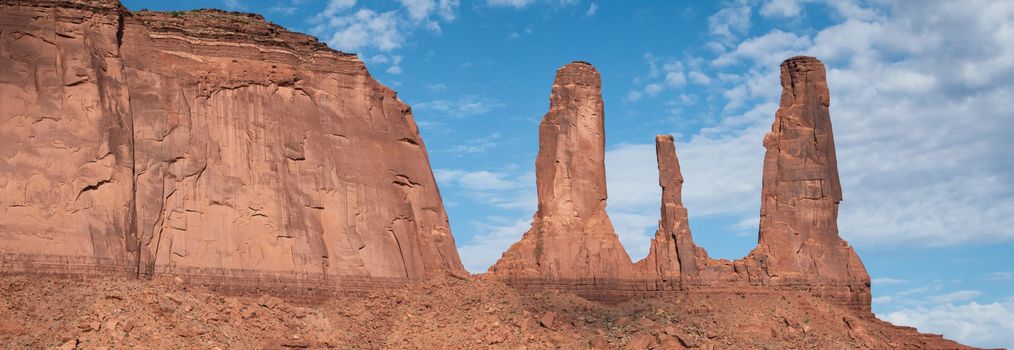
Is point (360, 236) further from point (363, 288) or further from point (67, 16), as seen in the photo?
point (67, 16)

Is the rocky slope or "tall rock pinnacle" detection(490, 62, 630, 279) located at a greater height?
"tall rock pinnacle" detection(490, 62, 630, 279)

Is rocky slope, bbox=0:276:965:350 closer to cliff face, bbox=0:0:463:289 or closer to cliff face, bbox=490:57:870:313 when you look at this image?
cliff face, bbox=490:57:870:313

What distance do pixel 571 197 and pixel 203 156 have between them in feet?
53.3

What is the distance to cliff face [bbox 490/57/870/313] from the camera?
7156cm

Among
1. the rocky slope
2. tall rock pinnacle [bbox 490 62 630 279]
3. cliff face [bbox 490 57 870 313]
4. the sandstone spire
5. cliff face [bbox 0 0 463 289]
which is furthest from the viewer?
the sandstone spire

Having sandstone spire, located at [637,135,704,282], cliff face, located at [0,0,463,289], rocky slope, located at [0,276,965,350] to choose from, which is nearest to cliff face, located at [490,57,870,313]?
sandstone spire, located at [637,135,704,282]

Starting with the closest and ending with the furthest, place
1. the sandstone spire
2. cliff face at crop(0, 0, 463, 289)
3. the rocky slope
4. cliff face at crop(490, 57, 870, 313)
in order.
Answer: the rocky slope → cliff face at crop(0, 0, 463, 289) → cliff face at crop(490, 57, 870, 313) → the sandstone spire

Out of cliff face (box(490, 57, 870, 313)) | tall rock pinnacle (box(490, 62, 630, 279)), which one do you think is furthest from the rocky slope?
tall rock pinnacle (box(490, 62, 630, 279))

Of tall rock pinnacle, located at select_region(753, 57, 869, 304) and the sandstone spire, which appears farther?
tall rock pinnacle, located at select_region(753, 57, 869, 304)

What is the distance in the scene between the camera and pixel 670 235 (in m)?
73.0

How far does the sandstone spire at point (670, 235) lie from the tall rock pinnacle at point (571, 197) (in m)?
1.56

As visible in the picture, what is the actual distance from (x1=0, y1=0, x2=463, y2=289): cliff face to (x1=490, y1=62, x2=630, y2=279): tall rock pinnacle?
3.52 metres

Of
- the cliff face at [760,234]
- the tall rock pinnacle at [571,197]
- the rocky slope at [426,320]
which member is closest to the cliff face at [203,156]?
the rocky slope at [426,320]

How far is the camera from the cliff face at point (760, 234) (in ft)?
235
